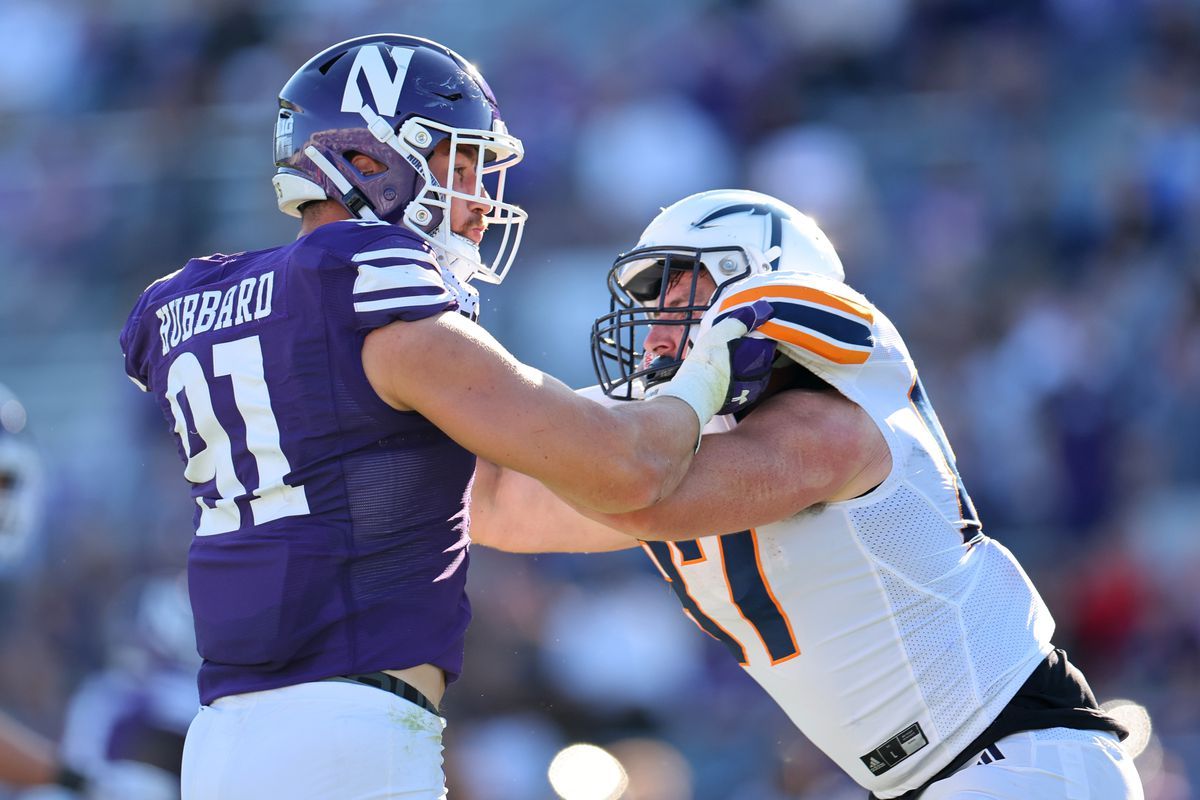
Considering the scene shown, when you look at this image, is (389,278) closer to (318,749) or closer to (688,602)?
(318,749)

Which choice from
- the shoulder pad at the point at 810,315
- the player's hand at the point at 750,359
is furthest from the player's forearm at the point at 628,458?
the shoulder pad at the point at 810,315

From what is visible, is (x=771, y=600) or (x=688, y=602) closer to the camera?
(x=771, y=600)

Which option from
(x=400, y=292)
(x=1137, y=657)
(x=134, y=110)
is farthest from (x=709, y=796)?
(x=134, y=110)

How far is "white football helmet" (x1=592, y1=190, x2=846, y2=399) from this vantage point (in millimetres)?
3543

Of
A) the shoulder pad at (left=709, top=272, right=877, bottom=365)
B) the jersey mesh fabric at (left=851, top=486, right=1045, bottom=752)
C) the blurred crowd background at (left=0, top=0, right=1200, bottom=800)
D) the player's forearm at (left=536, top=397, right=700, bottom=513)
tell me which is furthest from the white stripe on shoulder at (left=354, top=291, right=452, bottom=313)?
the blurred crowd background at (left=0, top=0, right=1200, bottom=800)

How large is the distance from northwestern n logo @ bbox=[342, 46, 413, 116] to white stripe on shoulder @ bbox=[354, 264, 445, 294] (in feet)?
1.84

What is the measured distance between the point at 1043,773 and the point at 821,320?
1086 mm

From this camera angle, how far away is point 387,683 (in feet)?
9.43

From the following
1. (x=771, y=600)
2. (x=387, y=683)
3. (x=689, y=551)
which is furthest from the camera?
(x=689, y=551)

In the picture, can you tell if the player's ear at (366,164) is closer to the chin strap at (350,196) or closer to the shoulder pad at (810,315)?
the chin strap at (350,196)

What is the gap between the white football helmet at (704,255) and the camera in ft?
11.6

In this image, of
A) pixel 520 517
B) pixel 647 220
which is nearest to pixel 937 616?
pixel 520 517

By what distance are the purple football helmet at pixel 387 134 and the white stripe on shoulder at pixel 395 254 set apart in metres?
0.25

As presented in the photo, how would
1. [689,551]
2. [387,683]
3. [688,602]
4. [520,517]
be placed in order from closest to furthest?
[387,683] → [689,551] → [688,602] → [520,517]
